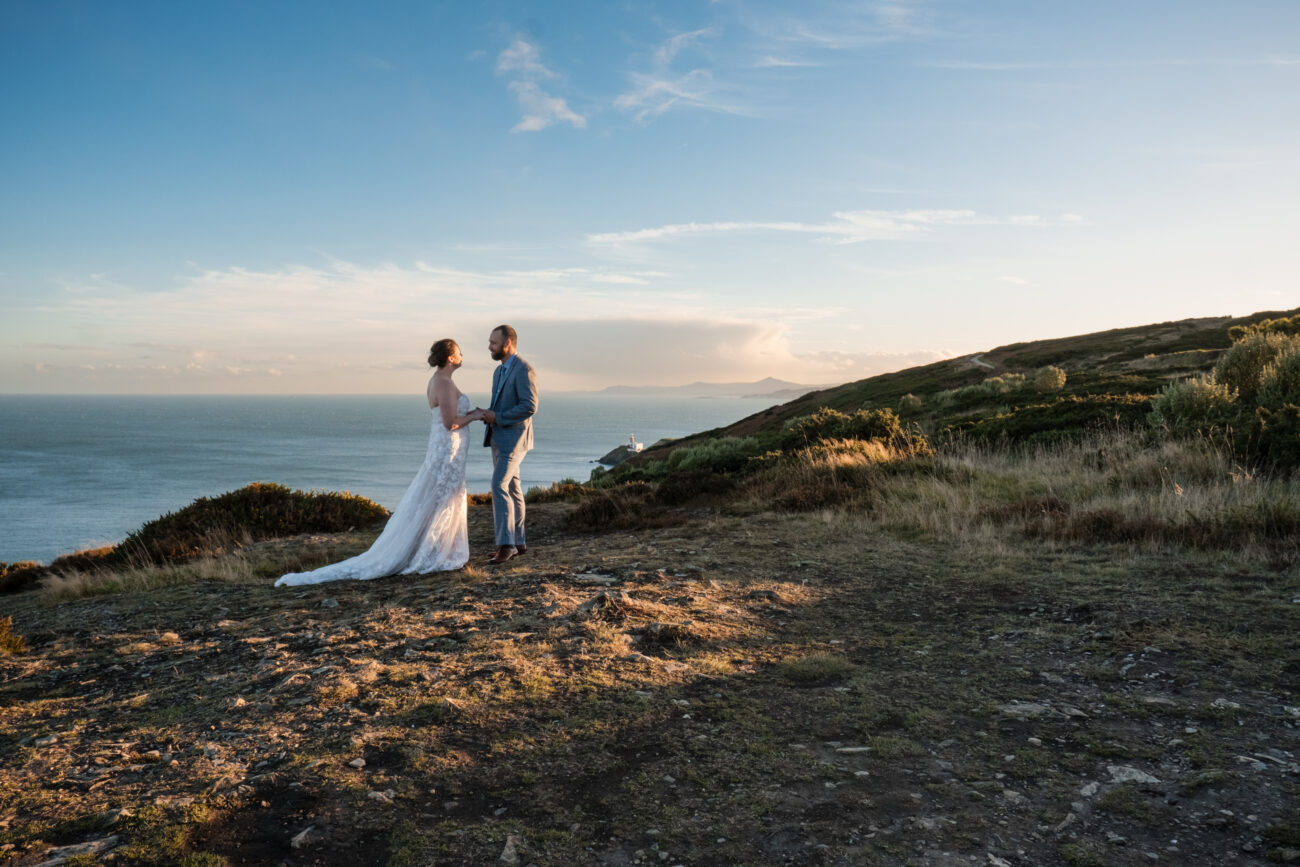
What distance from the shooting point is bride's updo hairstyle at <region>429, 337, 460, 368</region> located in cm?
821

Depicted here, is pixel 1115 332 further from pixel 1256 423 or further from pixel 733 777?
pixel 733 777

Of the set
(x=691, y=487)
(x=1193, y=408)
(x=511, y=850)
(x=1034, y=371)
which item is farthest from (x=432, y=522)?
(x=1034, y=371)

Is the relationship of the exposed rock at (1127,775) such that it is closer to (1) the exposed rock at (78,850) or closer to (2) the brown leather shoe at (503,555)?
(1) the exposed rock at (78,850)

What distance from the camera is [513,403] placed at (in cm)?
833

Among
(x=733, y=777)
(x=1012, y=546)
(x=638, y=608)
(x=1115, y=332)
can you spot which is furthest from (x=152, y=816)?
(x=1115, y=332)

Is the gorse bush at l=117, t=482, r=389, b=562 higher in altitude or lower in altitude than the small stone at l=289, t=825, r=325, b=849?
higher

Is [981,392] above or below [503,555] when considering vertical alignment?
above

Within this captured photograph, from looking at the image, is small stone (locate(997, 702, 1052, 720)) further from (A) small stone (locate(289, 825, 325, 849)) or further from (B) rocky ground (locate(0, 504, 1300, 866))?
(A) small stone (locate(289, 825, 325, 849))

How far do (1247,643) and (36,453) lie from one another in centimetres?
11793

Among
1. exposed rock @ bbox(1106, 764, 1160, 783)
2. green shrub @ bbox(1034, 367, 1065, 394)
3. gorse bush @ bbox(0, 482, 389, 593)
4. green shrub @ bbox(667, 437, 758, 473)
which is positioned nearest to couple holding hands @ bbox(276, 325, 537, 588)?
gorse bush @ bbox(0, 482, 389, 593)

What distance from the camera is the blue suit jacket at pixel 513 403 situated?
8250 mm

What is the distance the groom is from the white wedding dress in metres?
0.36

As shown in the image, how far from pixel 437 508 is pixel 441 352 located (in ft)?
5.70

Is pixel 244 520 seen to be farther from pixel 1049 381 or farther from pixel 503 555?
pixel 1049 381
